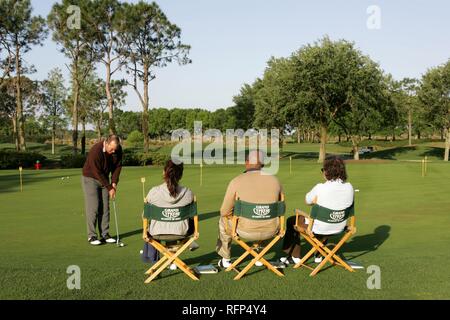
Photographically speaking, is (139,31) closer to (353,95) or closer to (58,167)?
(58,167)

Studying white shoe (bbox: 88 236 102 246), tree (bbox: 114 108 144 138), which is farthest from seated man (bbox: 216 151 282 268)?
tree (bbox: 114 108 144 138)

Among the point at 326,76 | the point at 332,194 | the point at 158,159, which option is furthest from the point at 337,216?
the point at 326,76

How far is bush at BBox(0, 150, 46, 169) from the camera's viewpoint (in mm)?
41250

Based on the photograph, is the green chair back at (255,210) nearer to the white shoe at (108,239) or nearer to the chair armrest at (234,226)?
the chair armrest at (234,226)

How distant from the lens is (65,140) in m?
114

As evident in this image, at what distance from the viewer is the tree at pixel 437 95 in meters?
63.4

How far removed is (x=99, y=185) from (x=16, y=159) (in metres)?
35.6

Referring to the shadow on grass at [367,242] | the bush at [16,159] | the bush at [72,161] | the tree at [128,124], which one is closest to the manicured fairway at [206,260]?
the shadow on grass at [367,242]

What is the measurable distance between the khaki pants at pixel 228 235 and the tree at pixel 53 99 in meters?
81.3

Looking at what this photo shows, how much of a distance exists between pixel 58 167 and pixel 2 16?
21303 millimetres

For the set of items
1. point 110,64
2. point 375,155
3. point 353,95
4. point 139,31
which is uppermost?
point 139,31

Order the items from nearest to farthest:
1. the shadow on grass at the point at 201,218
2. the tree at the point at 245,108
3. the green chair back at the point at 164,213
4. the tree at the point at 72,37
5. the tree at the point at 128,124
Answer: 1. the green chair back at the point at 164,213
2. the shadow on grass at the point at 201,218
3. the tree at the point at 72,37
4. the tree at the point at 245,108
5. the tree at the point at 128,124
